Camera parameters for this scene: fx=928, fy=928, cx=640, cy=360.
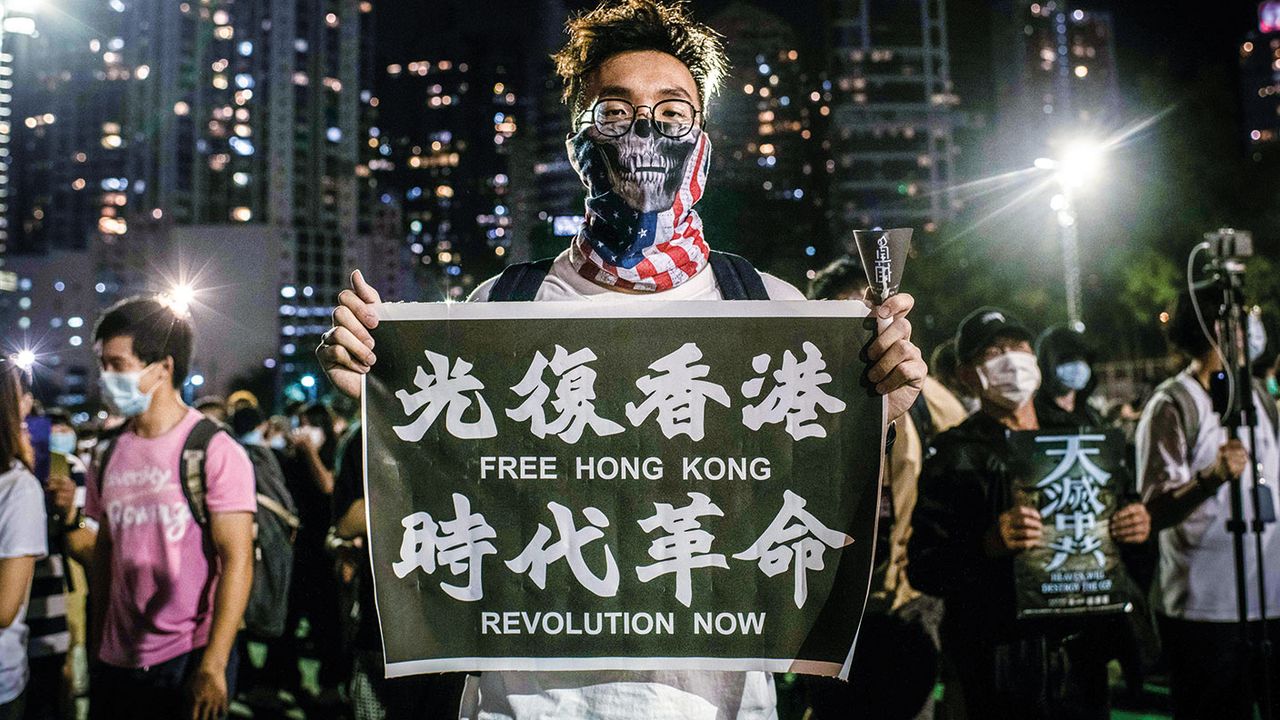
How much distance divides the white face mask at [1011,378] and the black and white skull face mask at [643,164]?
2.06 m

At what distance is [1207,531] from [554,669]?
318cm

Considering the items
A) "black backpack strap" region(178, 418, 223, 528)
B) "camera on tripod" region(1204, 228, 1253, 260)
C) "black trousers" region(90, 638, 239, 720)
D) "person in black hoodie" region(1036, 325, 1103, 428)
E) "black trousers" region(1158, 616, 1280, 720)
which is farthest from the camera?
"person in black hoodie" region(1036, 325, 1103, 428)

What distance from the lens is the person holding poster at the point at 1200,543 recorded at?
147 inches

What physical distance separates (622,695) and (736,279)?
98 cm

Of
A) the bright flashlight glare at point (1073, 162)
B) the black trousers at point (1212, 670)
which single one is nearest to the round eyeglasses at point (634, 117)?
the black trousers at point (1212, 670)

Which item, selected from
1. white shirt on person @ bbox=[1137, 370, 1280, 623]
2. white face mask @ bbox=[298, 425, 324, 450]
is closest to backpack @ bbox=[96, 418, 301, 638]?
white shirt on person @ bbox=[1137, 370, 1280, 623]

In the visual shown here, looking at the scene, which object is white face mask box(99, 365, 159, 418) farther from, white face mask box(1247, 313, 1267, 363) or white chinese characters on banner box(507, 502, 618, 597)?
white face mask box(1247, 313, 1267, 363)

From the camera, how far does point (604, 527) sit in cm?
202

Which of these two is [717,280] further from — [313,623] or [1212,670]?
[313,623]

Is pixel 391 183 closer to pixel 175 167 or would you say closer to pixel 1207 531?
pixel 175 167

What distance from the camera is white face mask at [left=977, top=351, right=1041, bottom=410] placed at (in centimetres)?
367

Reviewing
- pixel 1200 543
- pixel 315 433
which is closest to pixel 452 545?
pixel 1200 543

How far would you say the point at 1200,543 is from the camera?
12.7 feet

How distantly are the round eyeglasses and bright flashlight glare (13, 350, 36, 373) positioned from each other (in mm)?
2803
